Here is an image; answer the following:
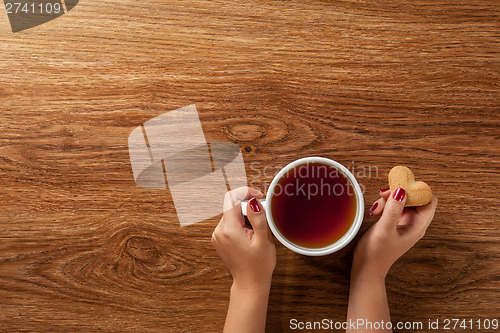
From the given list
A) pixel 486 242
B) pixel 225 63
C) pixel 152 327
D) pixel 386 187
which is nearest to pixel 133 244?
pixel 152 327

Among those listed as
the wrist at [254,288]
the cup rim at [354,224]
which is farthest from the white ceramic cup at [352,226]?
the wrist at [254,288]

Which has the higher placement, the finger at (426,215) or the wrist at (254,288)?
the finger at (426,215)

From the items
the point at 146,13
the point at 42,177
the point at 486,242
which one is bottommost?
the point at 486,242

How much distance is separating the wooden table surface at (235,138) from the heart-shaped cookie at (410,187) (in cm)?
6

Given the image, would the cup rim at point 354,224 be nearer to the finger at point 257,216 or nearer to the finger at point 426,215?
the finger at point 257,216

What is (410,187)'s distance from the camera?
25.3 inches

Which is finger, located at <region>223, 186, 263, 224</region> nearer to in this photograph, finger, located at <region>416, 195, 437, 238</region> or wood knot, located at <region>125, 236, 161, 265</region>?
wood knot, located at <region>125, 236, 161, 265</region>

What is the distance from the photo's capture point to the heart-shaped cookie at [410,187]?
0.63 meters

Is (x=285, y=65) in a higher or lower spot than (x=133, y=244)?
higher

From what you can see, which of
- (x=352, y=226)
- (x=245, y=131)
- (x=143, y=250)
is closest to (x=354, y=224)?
(x=352, y=226)

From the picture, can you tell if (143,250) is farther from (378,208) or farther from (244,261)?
(378,208)

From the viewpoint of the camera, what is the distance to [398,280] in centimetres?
71

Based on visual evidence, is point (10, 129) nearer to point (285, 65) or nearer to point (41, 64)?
point (41, 64)

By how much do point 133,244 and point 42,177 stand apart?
0.23m
